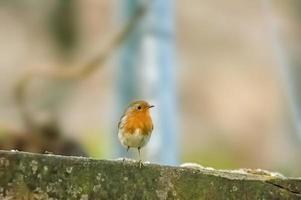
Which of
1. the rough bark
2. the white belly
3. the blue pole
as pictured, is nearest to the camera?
the rough bark

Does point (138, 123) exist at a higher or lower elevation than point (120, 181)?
higher

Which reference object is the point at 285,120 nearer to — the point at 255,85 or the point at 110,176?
the point at 255,85

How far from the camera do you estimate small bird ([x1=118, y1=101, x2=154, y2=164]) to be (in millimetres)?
4777

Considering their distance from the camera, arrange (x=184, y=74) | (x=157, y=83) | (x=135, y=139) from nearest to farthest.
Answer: (x=135, y=139)
(x=157, y=83)
(x=184, y=74)

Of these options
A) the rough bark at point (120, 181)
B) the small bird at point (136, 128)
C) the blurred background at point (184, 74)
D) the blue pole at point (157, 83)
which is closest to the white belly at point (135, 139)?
the small bird at point (136, 128)

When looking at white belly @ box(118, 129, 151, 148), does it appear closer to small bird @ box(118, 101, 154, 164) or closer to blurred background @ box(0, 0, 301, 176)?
small bird @ box(118, 101, 154, 164)

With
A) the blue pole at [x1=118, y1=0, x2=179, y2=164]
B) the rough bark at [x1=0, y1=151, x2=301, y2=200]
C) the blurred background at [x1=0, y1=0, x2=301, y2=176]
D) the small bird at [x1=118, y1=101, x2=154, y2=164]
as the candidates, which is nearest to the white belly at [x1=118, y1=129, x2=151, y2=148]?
the small bird at [x1=118, y1=101, x2=154, y2=164]

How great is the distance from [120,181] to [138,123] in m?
0.84

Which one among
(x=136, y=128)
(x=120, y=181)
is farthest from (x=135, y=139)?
(x=120, y=181)

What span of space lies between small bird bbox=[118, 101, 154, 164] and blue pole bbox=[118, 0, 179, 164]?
3.38 meters

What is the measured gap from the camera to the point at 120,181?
4.00 metres

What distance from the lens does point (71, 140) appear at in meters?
9.53

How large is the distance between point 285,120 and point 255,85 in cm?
503

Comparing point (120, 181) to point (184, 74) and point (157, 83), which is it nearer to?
point (157, 83)
